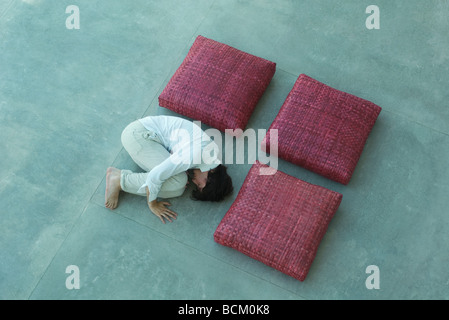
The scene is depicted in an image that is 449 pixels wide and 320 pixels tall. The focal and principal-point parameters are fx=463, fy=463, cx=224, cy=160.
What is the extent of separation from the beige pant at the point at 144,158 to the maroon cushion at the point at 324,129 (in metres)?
0.51

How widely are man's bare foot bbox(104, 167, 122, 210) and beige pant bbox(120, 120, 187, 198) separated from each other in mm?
43

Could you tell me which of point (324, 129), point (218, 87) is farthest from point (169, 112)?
point (324, 129)

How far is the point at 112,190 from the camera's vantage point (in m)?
2.39

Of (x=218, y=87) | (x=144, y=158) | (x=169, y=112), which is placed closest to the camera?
(x=144, y=158)

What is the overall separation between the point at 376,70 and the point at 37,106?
1993 mm

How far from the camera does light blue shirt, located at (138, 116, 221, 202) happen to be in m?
2.23

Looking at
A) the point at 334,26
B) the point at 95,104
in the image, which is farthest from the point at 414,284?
the point at 95,104

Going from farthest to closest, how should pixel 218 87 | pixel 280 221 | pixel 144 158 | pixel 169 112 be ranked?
pixel 169 112 → pixel 218 87 → pixel 144 158 → pixel 280 221

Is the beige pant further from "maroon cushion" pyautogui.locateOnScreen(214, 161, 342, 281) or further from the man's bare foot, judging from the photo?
"maroon cushion" pyautogui.locateOnScreen(214, 161, 342, 281)

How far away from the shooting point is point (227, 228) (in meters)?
2.23

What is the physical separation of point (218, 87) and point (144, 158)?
548 millimetres

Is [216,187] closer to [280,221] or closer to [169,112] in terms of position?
[280,221]

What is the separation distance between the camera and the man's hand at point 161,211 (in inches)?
92.9

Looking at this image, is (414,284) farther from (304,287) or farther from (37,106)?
(37,106)
